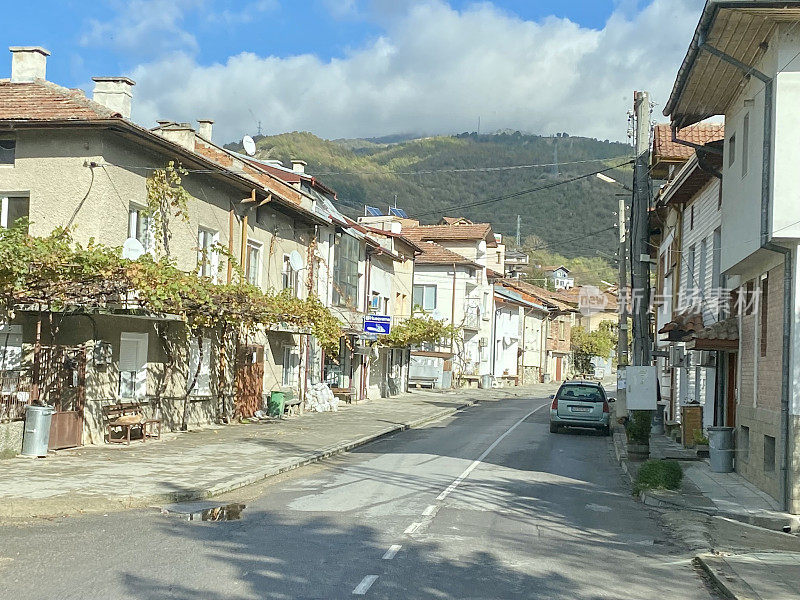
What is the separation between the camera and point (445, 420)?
110 feet

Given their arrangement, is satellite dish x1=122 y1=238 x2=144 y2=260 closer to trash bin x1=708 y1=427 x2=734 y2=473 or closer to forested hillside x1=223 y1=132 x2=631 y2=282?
trash bin x1=708 y1=427 x2=734 y2=473

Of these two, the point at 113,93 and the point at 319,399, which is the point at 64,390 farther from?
the point at 319,399

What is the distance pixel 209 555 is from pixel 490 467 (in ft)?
32.8

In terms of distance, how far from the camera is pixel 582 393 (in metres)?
28.8

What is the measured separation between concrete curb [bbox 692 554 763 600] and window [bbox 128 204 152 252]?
45.8 feet

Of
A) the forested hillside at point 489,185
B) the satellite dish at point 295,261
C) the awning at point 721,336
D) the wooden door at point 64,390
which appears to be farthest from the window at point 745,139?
the forested hillside at point 489,185

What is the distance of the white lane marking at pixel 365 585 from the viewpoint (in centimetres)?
761

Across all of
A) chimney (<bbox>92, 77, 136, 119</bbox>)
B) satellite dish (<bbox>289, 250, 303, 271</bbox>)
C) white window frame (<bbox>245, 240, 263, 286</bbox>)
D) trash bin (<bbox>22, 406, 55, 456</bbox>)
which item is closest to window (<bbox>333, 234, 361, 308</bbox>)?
satellite dish (<bbox>289, 250, 303, 271</bbox>)

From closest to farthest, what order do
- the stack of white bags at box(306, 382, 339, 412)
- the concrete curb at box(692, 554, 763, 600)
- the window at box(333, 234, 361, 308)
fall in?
the concrete curb at box(692, 554, 763, 600) → the stack of white bags at box(306, 382, 339, 412) → the window at box(333, 234, 361, 308)

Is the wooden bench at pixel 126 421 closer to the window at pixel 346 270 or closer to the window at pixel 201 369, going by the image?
the window at pixel 201 369

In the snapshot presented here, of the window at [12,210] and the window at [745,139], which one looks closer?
the window at [745,139]

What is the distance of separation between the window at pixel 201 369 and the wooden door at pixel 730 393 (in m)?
12.4

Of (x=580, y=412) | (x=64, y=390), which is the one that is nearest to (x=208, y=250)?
(x=64, y=390)

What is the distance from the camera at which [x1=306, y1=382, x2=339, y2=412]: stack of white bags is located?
32594 millimetres
